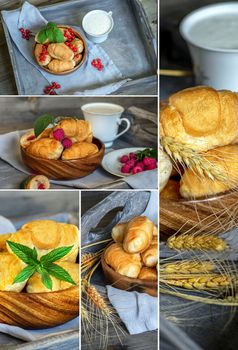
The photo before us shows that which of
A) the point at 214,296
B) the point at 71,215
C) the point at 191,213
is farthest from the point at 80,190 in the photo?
the point at 214,296

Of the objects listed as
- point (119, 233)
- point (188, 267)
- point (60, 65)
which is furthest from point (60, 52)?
point (188, 267)

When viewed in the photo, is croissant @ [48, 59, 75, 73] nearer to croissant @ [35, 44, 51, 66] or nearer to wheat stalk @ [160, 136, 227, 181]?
croissant @ [35, 44, 51, 66]

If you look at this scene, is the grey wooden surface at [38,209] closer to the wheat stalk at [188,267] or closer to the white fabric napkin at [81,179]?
the white fabric napkin at [81,179]

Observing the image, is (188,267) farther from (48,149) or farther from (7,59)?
(7,59)

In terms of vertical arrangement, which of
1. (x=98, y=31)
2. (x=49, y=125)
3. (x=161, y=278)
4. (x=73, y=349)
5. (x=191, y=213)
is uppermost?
(x=98, y=31)

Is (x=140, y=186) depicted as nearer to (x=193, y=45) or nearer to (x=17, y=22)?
(x=193, y=45)

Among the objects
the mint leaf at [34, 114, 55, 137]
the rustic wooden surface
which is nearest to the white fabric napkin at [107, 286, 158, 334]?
the mint leaf at [34, 114, 55, 137]

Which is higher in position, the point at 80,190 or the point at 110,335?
the point at 80,190
